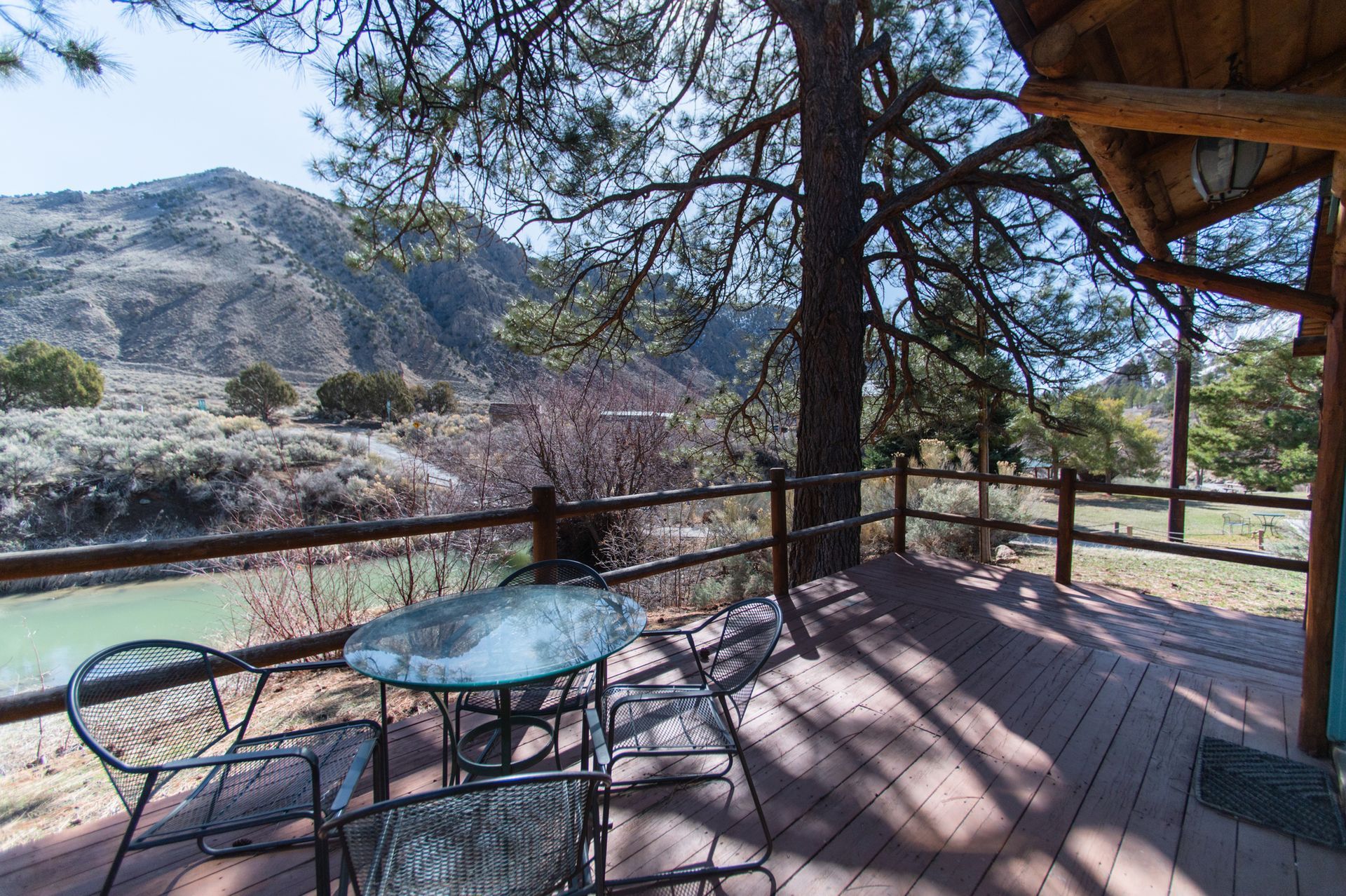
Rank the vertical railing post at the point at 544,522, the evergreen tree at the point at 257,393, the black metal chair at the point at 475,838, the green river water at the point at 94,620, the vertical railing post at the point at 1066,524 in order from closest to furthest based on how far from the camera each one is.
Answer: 1. the black metal chair at the point at 475,838
2. the vertical railing post at the point at 544,522
3. the vertical railing post at the point at 1066,524
4. the green river water at the point at 94,620
5. the evergreen tree at the point at 257,393

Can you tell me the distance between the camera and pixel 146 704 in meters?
1.51

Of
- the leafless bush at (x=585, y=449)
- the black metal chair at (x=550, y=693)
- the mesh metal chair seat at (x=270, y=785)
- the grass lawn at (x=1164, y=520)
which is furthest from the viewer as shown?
the grass lawn at (x=1164, y=520)

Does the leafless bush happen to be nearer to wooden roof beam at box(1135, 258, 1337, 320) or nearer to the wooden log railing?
the wooden log railing

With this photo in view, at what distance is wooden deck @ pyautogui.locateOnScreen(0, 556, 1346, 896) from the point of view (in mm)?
1546

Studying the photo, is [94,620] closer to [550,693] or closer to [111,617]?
[111,617]

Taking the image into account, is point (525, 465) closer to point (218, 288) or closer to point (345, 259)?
point (345, 259)

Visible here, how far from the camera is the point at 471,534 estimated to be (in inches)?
272

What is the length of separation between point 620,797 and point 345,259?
4512mm

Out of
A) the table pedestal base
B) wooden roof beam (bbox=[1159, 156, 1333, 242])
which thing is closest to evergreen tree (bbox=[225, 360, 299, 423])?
the table pedestal base

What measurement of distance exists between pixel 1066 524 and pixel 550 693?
154 inches

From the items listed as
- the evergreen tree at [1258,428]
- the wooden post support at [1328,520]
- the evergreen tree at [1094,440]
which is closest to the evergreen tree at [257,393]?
the evergreen tree at [1094,440]

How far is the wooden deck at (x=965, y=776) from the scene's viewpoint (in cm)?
155

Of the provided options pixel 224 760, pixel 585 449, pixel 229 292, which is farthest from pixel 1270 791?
pixel 229 292

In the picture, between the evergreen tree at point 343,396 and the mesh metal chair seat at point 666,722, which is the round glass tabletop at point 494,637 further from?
the evergreen tree at point 343,396
